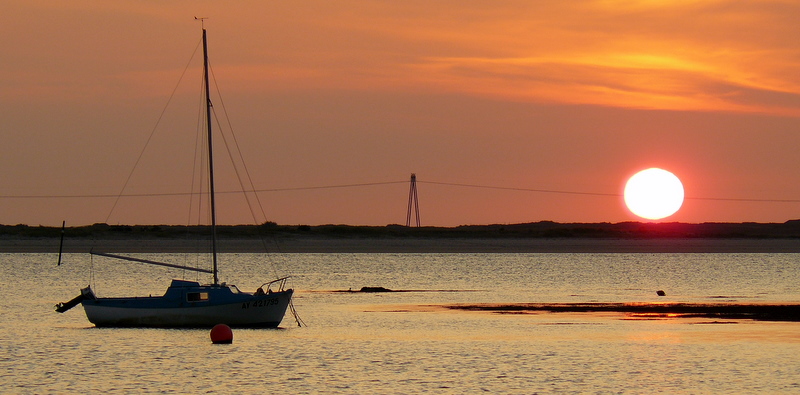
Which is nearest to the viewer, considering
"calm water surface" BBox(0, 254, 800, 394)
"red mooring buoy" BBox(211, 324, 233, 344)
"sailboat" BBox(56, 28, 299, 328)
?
"calm water surface" BBox(0, 254, 800, 394)

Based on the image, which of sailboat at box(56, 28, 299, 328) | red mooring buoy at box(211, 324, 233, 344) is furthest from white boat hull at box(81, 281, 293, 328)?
red mooring buoy at box(211, 324, 233, 344)

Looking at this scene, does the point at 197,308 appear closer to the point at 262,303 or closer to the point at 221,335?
the point at 262,303

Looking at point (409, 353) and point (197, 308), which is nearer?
point (409, 353)

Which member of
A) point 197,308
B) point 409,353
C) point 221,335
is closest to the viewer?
point 409,353

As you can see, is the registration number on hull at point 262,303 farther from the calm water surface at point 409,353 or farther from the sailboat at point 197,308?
the calm water surface at point 409,353

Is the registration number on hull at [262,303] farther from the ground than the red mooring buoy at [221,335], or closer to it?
farther from the ground

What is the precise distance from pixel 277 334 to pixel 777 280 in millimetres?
75159

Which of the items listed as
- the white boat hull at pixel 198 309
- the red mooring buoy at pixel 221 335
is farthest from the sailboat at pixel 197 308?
the red mooring buoy at pixel 221 335

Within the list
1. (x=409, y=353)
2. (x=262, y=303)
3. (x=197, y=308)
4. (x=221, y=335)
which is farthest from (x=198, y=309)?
(x=409, y=353)

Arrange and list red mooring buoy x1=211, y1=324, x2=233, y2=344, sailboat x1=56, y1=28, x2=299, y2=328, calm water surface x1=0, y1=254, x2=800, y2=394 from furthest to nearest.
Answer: sailboat x1=56, y1=28, x2=299, y2=328 < red mooring buoy x1=211, y1=324, x2=233, y2=344 < calm water surface x1=0, y1=254, x2=800, y2=394

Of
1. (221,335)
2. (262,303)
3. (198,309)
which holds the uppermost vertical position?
(262,303)

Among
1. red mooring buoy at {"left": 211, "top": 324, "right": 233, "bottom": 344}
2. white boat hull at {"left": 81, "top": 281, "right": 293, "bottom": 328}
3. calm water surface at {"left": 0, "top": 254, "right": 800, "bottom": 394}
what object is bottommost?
calm water surface at {"left": 0, "top": 254, "right": 800, "bottom": 394}

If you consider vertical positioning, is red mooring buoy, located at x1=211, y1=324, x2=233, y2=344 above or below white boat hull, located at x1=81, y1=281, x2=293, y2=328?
below

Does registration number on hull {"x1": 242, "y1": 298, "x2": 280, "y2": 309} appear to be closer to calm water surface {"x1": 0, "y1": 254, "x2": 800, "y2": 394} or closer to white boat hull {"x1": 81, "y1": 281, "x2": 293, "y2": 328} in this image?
white boat hull {"x1": 81, "y1": 281, "x2": 293, "y2": 328}
